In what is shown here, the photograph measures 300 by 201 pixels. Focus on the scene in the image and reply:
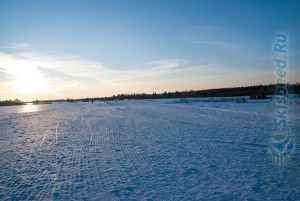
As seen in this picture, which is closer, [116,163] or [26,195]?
[26,195]

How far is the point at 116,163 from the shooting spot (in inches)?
225

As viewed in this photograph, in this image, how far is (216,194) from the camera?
150 inches

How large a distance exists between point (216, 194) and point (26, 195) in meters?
3.53

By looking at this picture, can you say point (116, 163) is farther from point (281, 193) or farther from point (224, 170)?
point (281, 193)

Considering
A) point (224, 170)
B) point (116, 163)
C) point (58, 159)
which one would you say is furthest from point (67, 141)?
point (224, 170)

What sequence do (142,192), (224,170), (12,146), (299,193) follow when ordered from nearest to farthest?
(299,193) < (142,192) < (224,170) < (12,146)

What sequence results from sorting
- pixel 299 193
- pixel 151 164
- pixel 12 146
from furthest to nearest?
pixel 12 146
pixel 151 164
pixel 299 193

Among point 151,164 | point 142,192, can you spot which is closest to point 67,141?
point 151,164

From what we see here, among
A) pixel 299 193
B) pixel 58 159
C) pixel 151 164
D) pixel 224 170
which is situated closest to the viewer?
pixel 299 193

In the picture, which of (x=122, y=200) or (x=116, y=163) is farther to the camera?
(x=116, y=163)

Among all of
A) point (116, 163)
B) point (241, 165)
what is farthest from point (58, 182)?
point (241, 165)

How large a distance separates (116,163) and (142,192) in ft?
6.17

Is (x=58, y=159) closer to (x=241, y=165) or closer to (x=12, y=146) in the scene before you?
(x=12, y=146)

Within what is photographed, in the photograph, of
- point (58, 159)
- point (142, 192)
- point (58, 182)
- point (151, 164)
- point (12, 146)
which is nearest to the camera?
point (142, 192)
